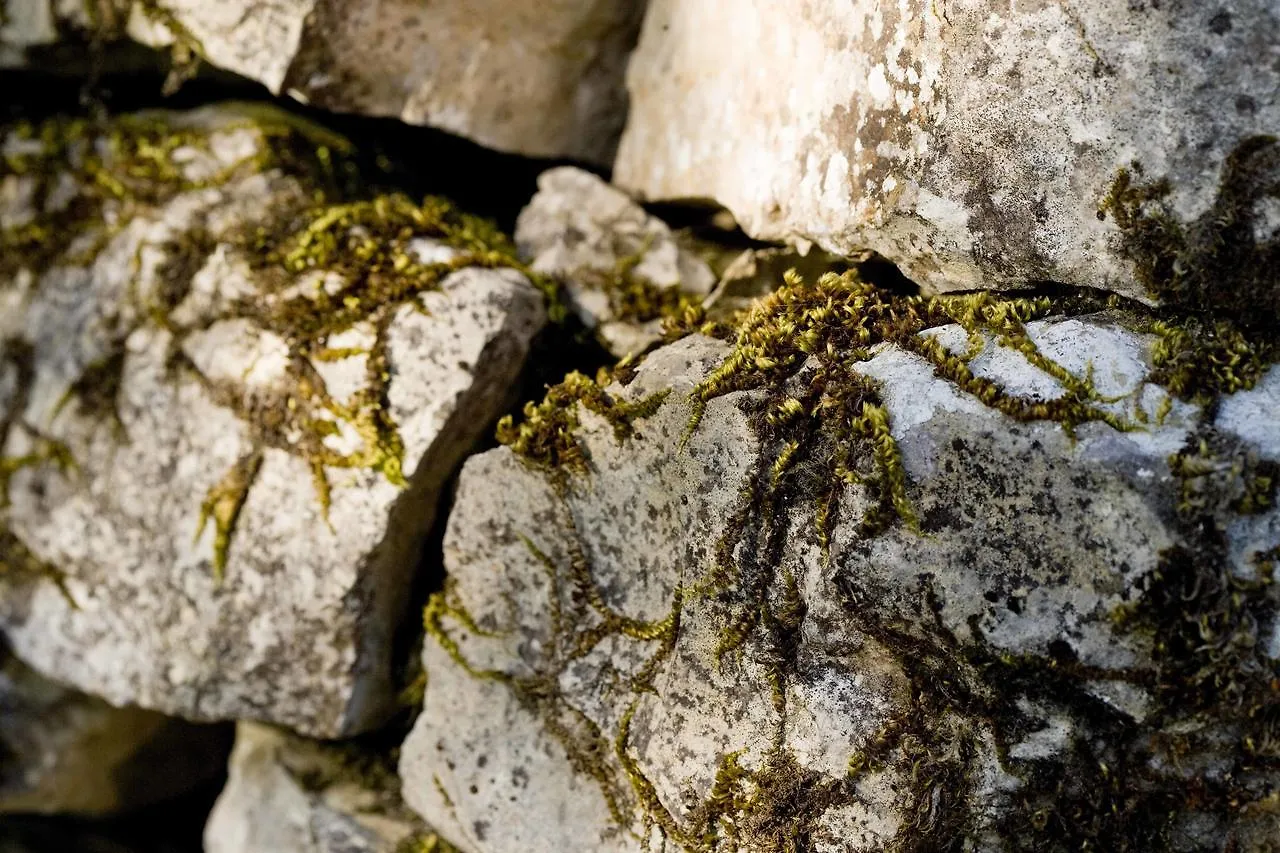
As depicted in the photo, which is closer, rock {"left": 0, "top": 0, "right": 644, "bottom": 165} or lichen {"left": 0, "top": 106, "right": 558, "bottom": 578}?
lichen {"left": 0, "top": 106, "right": 558, "bottom": 578}

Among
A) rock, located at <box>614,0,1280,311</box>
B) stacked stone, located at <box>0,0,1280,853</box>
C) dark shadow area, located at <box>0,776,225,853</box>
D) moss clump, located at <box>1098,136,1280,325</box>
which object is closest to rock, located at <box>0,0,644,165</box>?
stacked stone, located at <box>0,0,1280,853</box>

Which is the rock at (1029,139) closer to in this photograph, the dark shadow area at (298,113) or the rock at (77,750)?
the dark shadow area at (298,113)

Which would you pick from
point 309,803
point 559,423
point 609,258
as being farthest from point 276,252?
point 309,803

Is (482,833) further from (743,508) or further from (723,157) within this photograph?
(723,157)

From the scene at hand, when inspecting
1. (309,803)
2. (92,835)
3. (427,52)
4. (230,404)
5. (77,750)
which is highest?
(427,52)

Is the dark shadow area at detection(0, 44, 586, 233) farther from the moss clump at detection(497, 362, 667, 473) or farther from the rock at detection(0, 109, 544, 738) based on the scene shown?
the moss clump at detection(497, 362, 667, 473)

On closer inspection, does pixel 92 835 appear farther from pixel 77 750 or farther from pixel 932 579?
pixel 932 579
